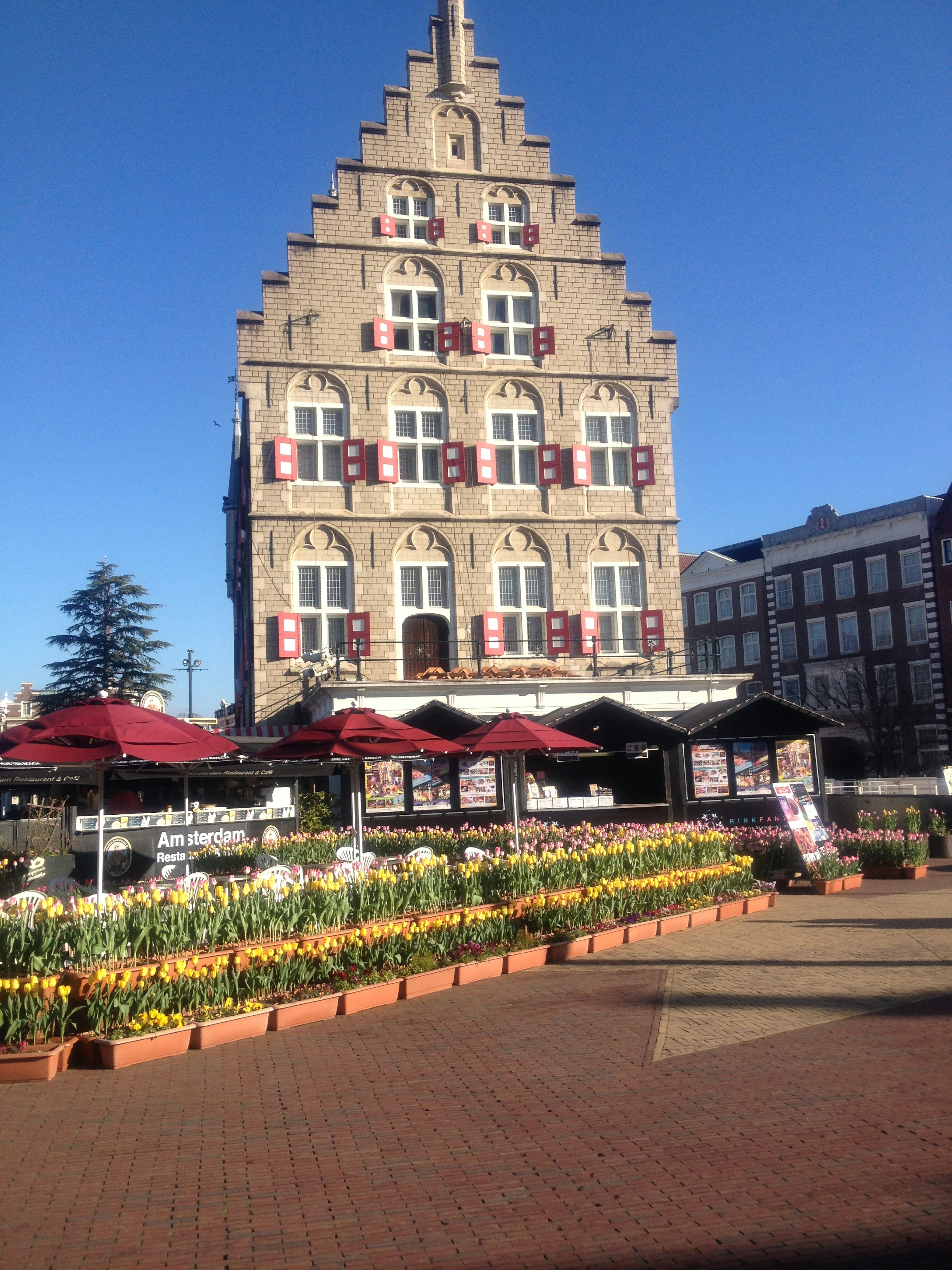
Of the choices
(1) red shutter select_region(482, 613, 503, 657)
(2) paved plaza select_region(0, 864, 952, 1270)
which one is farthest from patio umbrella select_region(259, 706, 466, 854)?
(1) red shutter select_region(482, 613, 503, 657)

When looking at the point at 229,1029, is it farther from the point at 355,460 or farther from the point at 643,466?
the point at 643,466

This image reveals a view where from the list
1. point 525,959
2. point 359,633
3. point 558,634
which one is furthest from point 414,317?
point 525,959

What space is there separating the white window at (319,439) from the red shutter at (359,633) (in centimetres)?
402

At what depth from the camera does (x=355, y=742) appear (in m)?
14.9

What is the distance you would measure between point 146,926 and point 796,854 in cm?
1238

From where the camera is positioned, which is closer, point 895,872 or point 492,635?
point 895,872

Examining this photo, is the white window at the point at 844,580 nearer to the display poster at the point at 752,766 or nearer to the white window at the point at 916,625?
the white window at the point at 916,625

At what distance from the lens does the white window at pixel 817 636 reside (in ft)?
172

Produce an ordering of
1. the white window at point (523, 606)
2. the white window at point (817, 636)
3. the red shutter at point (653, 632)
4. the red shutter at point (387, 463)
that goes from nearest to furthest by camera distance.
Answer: the red shutter at point (387, 463) < the white window at point (523, 606) < the red shutter at point (653, 632) < the white window at point (817, 636)

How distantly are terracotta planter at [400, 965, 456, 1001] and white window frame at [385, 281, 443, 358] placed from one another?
2435cm

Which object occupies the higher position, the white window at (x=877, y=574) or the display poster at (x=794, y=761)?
the white window at (x=877, y=574)

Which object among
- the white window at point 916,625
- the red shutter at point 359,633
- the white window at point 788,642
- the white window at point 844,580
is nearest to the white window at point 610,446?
the red shutter at point 359,633

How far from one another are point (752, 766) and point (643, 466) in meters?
11.5

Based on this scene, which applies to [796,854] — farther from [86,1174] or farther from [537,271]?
[537,271]
